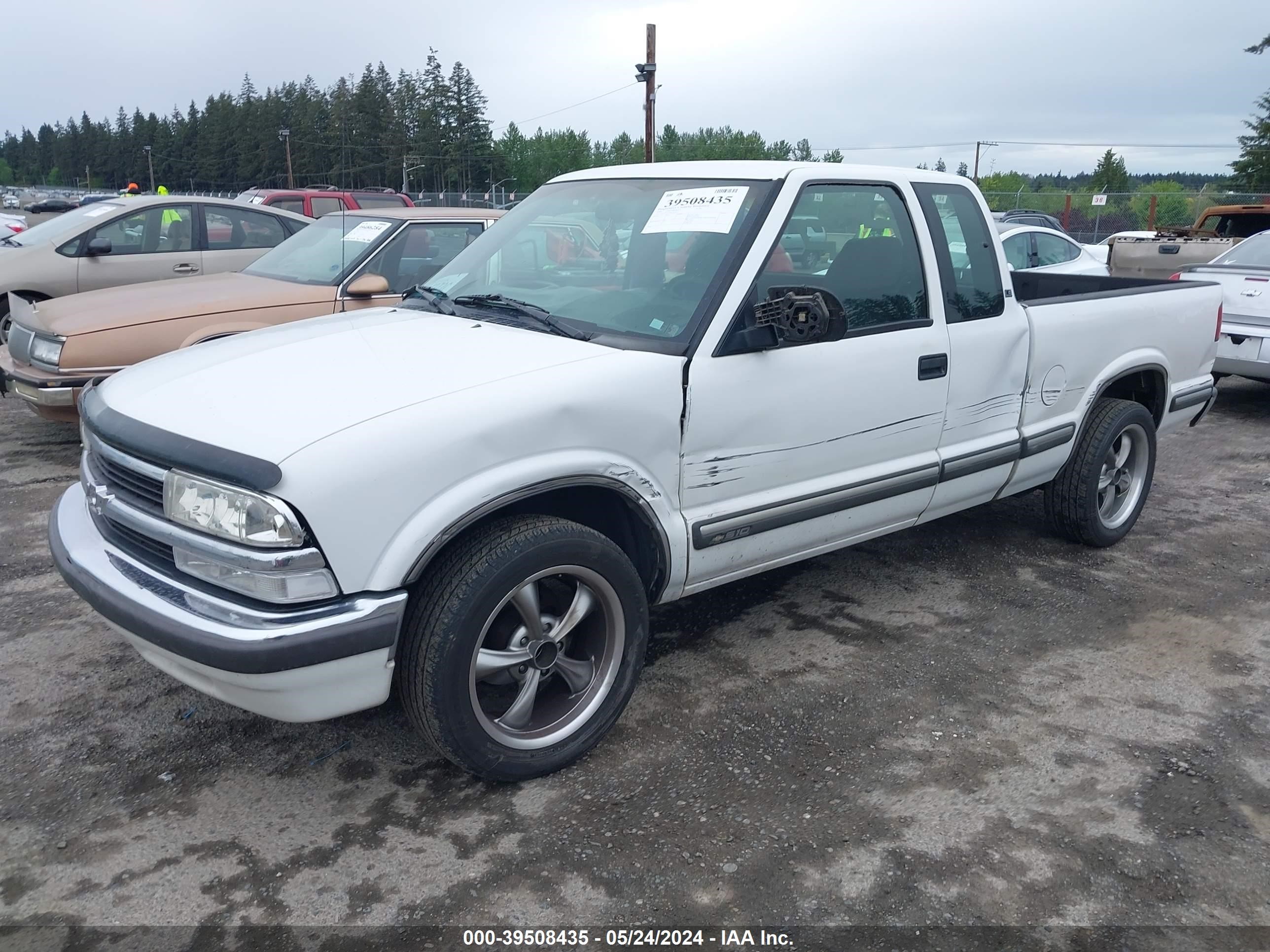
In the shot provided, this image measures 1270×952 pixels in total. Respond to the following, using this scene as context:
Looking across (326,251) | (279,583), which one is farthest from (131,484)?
(326,251)

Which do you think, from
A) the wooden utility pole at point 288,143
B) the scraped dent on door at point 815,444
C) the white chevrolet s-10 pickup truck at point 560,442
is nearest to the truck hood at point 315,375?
the white chevrolet s-10 pickup truck at point 560,442

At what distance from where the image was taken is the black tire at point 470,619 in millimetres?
2656

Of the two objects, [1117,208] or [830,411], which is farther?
[1117,208]

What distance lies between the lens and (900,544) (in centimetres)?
523

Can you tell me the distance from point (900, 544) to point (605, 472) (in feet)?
8.97

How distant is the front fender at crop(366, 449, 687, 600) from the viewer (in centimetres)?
256

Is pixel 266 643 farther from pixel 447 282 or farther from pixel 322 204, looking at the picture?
pixel 322 204

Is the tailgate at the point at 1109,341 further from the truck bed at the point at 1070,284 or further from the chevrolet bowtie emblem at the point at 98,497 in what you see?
the chevrolet bowtie emblem at the point at 98,497

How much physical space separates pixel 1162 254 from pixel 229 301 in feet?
43.3

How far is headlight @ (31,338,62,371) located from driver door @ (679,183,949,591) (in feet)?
14.3

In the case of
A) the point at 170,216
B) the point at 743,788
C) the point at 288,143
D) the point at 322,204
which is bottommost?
the point at 743,788

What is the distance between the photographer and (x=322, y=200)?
1542cm

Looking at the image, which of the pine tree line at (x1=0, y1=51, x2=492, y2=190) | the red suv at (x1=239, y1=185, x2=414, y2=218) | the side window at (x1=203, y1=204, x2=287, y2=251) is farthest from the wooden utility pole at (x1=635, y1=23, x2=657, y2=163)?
the pine tree line at (x1=0, y1=51, x2=492, y2=190)

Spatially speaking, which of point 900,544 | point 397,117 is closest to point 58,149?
point 397,117
